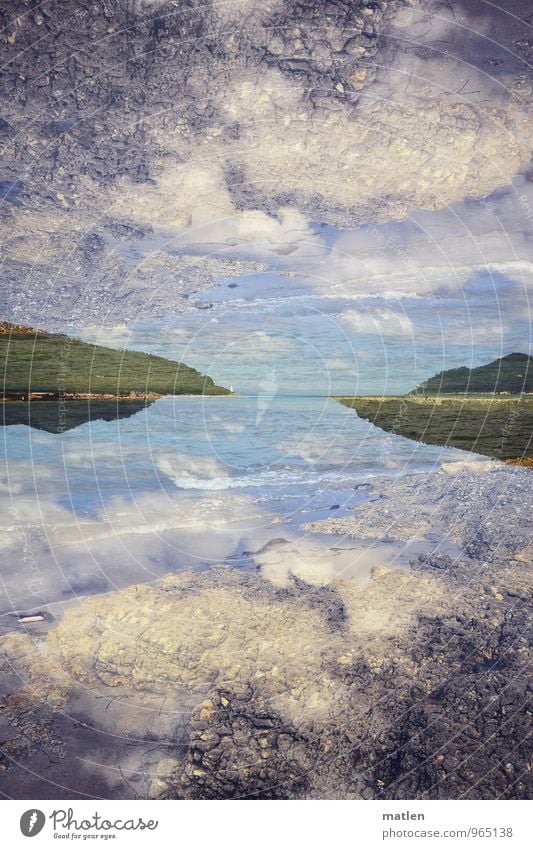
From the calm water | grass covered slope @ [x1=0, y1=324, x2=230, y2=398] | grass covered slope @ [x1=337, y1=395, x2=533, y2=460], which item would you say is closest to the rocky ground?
the calm water

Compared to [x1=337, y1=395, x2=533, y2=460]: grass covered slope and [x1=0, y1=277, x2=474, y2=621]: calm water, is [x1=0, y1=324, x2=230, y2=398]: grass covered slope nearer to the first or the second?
[x1=0, y1=277, x2=474, y2=621]: calm water

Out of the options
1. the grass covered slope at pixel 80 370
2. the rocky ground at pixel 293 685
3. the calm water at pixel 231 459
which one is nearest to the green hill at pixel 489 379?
the calm water at pixel 231 459

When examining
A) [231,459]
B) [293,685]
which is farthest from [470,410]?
[293,685]

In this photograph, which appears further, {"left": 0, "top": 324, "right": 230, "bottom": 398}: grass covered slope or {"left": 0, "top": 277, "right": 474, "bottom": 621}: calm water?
{"left": 0, "top": 324, "right": 230, "bottom": 398}: grass covered slope

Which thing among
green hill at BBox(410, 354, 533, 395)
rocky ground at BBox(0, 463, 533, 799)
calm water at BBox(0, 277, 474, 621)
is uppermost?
green hill at BBox(410, 354, 533, 395)
